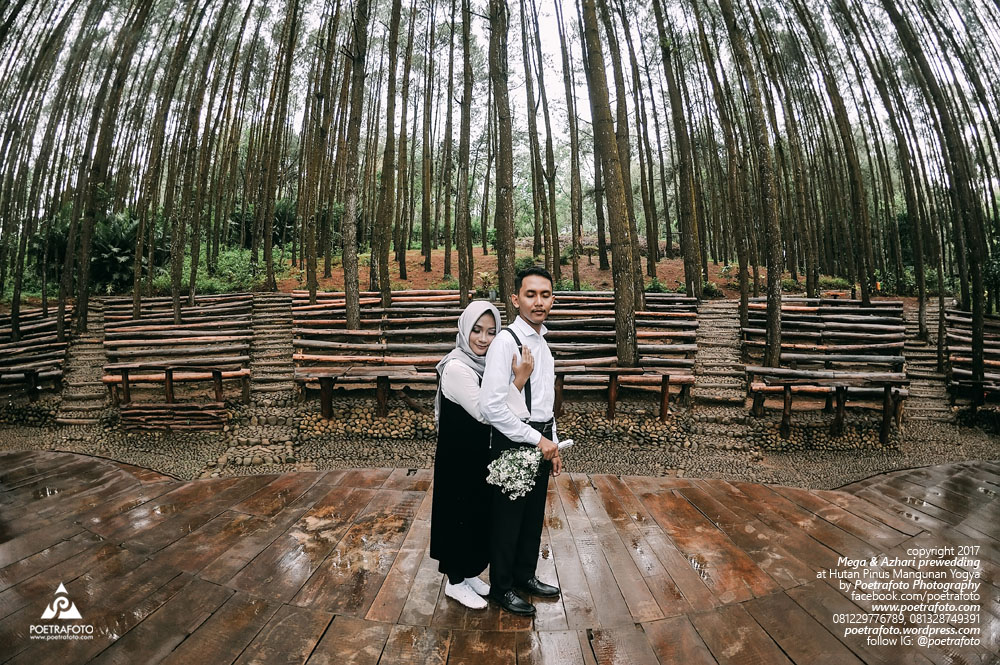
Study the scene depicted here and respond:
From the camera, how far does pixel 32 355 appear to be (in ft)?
18.6

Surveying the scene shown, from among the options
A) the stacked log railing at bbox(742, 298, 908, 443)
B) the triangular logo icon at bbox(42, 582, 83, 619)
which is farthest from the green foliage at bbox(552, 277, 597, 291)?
the triangular logo icon at bbox(42, 582, 83, 619)

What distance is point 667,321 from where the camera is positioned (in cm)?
635

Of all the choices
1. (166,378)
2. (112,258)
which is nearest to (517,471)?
(166,378)

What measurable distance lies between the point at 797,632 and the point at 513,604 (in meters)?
0.94

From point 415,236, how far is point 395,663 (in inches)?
751

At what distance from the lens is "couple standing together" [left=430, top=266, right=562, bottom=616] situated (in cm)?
155

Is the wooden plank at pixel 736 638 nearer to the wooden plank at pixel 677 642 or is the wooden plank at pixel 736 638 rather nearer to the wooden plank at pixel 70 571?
the wooden plank at pixel 677 642

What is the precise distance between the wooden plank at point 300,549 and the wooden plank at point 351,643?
29 cm

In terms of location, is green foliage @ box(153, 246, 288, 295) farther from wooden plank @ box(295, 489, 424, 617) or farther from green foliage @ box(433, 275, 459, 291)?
wooden plank @ box(295, 489, 424, 617)

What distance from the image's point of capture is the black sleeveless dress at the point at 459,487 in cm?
160

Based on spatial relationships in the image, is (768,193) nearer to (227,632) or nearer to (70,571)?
(227,632)

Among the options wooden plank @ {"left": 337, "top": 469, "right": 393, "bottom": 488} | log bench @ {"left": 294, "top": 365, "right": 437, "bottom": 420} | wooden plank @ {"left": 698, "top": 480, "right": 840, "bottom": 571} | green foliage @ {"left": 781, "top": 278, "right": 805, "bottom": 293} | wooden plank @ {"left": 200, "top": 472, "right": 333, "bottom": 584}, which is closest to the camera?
wooden plank @ {"left": 200, "top": 472, "right": 333, "bottom": 584}

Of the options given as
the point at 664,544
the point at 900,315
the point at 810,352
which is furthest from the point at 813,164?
the point at 664,544

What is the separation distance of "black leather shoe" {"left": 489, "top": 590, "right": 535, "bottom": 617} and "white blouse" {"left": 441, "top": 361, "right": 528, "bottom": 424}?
65 cm
